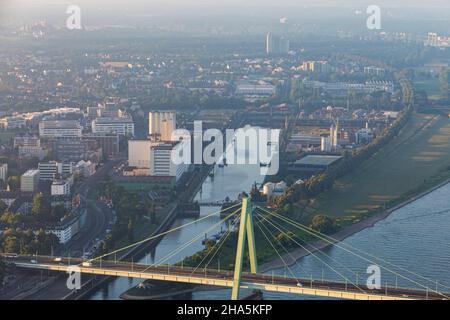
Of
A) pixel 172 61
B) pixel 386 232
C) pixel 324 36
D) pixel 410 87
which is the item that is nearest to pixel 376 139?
pixel 386 232

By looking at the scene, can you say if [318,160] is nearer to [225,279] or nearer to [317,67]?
[225,279]

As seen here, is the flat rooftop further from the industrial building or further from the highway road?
the highway road

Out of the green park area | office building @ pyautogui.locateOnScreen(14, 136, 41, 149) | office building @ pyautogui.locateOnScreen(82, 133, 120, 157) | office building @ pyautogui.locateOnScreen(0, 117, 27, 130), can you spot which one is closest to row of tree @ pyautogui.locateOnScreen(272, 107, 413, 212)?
office building @ pyautogui.locateOnScreen(82, 133, 120, 157)

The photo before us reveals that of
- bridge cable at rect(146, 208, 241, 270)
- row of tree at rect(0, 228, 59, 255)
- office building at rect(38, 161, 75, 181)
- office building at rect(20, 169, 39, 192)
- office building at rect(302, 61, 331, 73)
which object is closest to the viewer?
row of tree at rect(0, 228, 59, 255)

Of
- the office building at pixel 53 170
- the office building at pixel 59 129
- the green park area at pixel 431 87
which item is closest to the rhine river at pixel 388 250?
the office building at pixel 53 170
